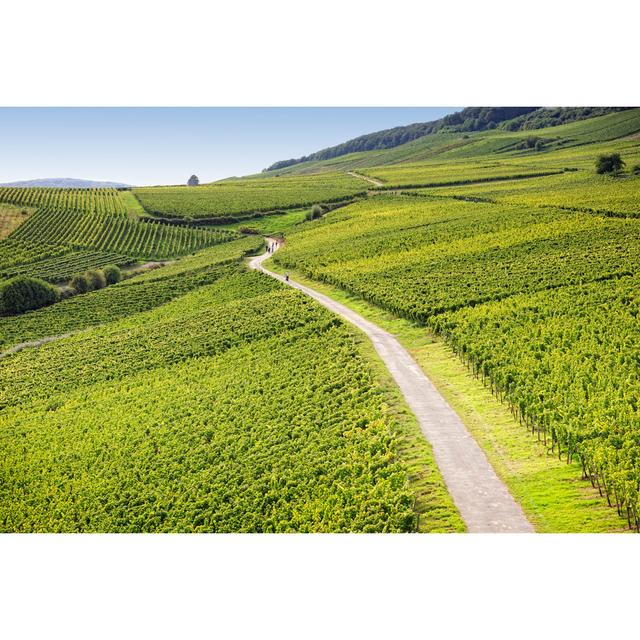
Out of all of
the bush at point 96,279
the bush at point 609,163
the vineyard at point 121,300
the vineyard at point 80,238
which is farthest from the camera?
the bush at point 609,163

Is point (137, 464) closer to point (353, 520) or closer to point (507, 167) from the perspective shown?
point (353, 520)

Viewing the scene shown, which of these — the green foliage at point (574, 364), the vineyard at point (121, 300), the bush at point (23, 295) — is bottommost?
the green foliage at point (574, 364)

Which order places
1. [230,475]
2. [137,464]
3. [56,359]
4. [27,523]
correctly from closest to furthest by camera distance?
[27,523] → [230,475] → [137,464] → [56,359]

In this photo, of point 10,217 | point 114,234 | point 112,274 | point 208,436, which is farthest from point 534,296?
point 114,234

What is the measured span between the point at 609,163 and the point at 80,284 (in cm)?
4907

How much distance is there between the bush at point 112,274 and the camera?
52750 millimetres

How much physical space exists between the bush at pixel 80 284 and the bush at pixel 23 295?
3407 millimetres

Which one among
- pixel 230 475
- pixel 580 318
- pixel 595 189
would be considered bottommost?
pixel 230 475

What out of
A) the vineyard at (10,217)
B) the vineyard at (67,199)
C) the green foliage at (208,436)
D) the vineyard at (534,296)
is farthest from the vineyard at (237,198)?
the green foliage at (208,436)

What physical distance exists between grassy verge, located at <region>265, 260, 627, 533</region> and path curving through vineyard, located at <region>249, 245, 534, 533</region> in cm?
25

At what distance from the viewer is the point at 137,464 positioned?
713 inches

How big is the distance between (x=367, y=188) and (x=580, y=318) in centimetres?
6798

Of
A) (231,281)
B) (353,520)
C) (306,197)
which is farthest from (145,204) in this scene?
(353,520)

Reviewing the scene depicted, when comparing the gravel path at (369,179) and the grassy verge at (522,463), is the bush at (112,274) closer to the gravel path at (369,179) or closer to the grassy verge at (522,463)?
the grassy verge at (522,463)
